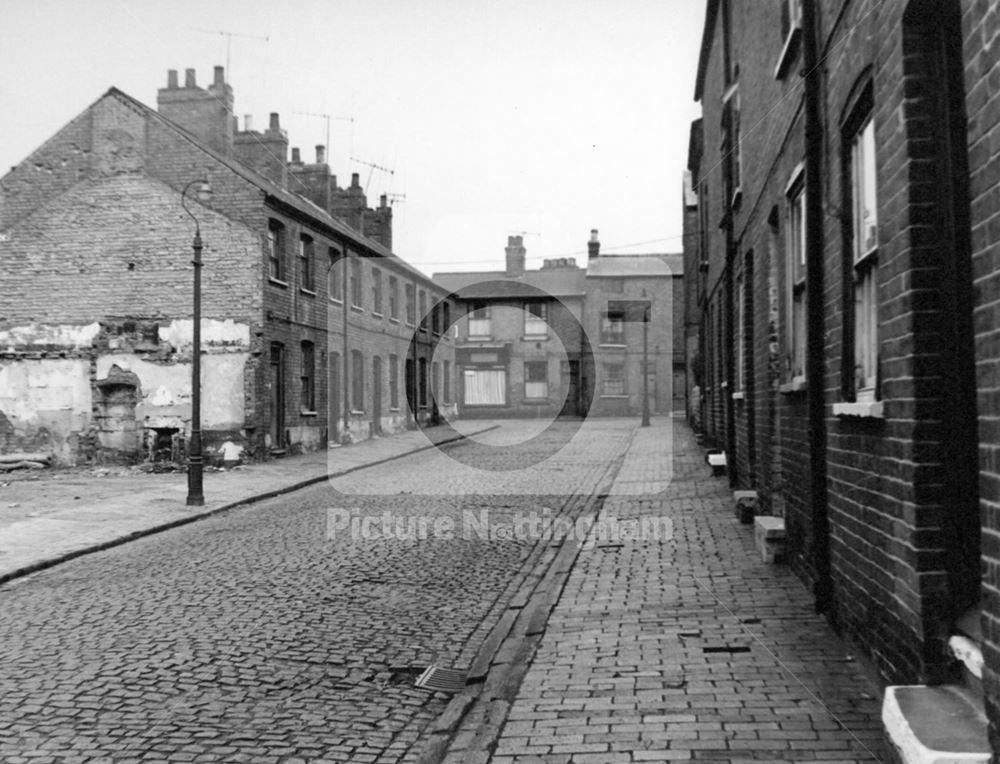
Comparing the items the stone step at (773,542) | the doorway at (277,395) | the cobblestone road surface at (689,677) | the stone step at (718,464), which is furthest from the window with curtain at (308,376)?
the stone step at (773,542)

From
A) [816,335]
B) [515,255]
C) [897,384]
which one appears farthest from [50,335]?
[515,255]

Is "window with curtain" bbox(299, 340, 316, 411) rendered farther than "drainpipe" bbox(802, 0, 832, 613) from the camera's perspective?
Yes

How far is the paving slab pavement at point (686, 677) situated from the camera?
160 inches

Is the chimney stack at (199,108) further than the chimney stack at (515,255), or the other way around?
the chimney stack at (515,255)

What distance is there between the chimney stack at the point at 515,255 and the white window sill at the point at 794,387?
4429 centimetres

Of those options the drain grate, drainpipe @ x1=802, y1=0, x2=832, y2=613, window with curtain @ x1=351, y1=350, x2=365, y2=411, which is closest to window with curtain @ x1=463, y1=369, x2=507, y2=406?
window with curtain @ x1=351, y1=350, x2=365, y2=411

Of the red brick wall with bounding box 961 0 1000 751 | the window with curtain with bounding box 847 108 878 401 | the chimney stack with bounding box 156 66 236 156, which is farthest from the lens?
the chimney stack with bounding box 156 66 236 156

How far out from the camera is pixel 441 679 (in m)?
5.42

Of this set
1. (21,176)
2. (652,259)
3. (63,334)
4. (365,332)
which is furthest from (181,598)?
(652,259)

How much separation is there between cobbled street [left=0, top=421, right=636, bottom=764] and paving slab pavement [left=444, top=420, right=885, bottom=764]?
0.61 metres

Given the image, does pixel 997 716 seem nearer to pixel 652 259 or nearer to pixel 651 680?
pixel 651 680

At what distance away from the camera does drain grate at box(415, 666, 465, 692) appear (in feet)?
17.3

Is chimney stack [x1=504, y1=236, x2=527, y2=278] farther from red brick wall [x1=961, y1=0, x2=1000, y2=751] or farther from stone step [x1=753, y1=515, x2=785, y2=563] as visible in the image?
red brick wall [x1=961, y1=0, x2=1000, y2=751]

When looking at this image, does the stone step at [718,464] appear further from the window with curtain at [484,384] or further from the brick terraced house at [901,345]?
the window with curtain at [484,384]
